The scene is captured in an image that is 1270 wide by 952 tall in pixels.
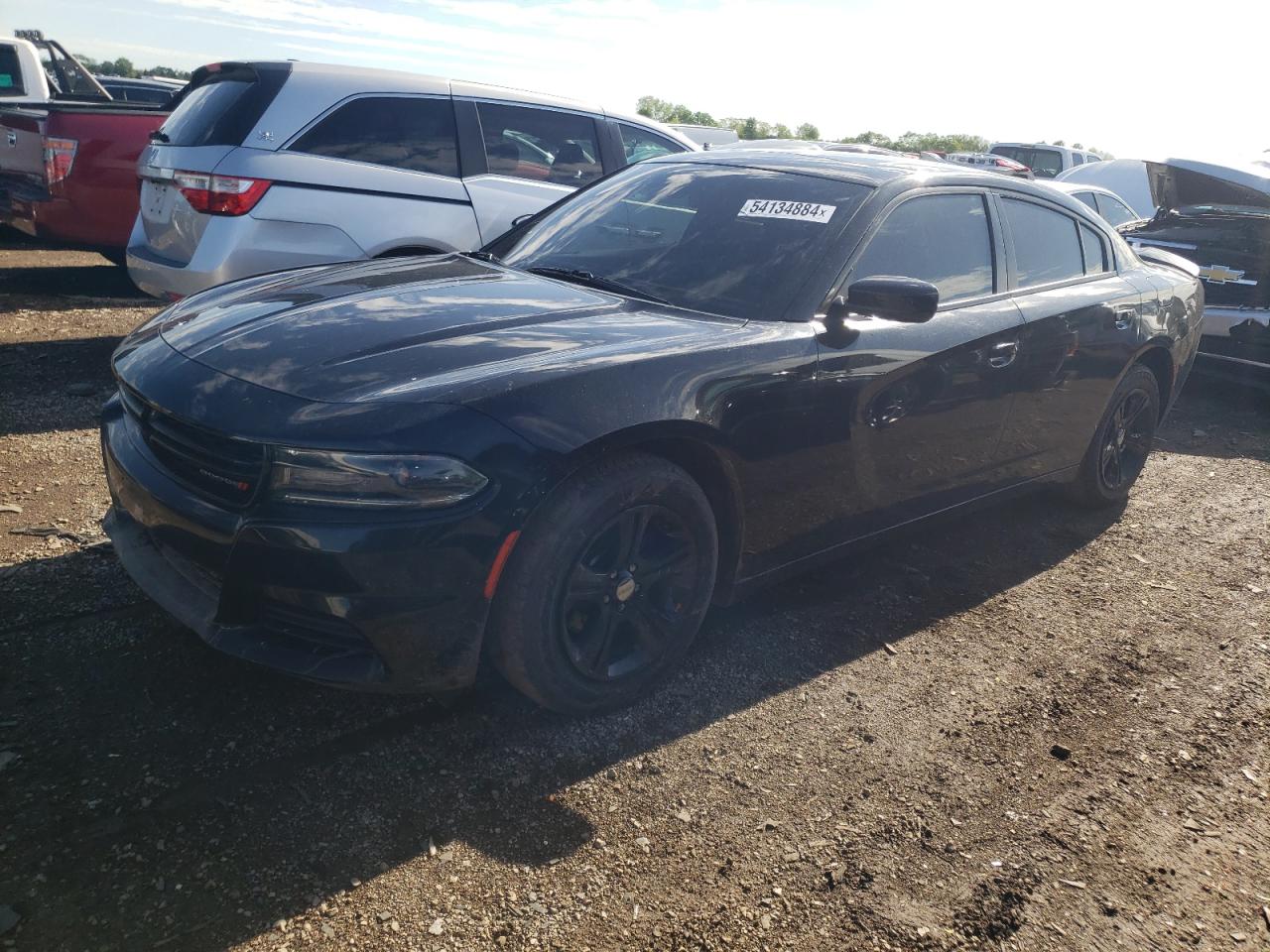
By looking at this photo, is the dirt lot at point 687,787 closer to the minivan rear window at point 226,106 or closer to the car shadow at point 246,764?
the car shadow at point 246,764

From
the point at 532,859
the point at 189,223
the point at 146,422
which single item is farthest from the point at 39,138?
the point at 532,859

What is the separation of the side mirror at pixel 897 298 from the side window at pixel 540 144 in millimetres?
3698

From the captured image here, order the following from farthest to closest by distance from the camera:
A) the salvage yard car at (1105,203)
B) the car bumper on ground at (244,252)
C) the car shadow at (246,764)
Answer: the salvage yard car at (1105,203) → the car bumper on ground at (244,252) → the car shadow at (246,764)

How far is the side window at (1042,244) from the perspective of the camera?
14.0 ft

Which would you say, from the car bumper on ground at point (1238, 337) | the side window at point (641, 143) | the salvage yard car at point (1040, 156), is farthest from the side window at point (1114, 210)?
the salvage yard car at point (1040, 156)

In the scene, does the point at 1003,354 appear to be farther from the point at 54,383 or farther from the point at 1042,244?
the point at 54,383

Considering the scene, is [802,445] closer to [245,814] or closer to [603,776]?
[603,776]

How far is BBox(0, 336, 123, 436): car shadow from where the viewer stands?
525 cm

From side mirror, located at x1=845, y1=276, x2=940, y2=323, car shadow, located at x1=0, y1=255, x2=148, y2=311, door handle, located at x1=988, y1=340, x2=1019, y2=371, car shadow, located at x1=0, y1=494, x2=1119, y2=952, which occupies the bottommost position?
car shadow, located at x1=0, y1=255, x2=148, y2=311

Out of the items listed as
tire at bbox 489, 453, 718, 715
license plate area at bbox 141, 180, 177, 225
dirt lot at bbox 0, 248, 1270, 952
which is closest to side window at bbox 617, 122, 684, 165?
license plate area at bbox 141, 180, 177, 225

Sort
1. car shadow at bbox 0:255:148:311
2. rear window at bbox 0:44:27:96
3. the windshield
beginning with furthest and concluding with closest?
rear window at bbox 0:44:27:96
car shadow at bbox 0:255:148:311
the windshield

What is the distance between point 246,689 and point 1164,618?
3451 millimetres

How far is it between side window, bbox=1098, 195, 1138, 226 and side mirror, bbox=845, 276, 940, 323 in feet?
25.8

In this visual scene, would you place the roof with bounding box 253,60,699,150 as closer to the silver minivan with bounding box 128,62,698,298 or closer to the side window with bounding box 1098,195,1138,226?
the silver minivan with bounding box 128,62,698,298
